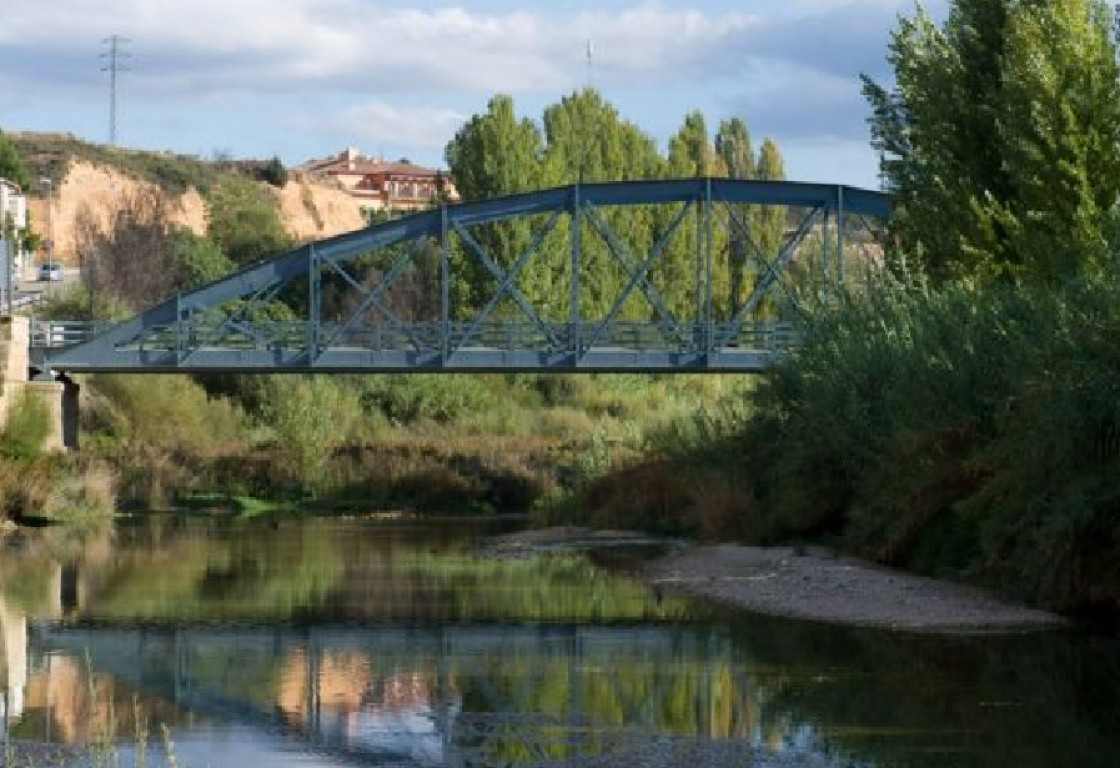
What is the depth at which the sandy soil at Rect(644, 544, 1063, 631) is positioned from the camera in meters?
28.8

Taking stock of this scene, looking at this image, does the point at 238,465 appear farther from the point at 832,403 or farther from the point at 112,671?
the point at 112,671

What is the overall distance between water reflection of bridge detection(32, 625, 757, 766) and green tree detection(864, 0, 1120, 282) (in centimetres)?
1380

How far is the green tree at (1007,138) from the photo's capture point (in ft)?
138

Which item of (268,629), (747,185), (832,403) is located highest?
(747,185)

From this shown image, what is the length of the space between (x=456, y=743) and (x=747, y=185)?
53834mm

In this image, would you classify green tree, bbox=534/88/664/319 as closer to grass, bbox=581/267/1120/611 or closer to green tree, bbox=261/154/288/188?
grass, bbox=581/267/1120/611

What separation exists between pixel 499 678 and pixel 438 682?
2.24 ft

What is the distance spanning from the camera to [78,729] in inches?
792

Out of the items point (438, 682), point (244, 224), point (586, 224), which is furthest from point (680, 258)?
point (438, 682)

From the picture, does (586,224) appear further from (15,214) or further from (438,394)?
(15,214)

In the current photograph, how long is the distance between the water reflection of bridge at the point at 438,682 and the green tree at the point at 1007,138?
13.8 metres

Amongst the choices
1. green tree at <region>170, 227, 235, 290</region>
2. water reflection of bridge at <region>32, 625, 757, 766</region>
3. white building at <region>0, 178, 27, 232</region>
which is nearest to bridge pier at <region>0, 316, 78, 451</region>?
water reflection of bridge at <region>32, 625, 757, 766</region>

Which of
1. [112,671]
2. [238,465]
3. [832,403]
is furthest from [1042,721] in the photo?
[238,465]

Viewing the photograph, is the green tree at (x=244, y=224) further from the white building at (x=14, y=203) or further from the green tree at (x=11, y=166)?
the green tree at (x=11, y=166)
